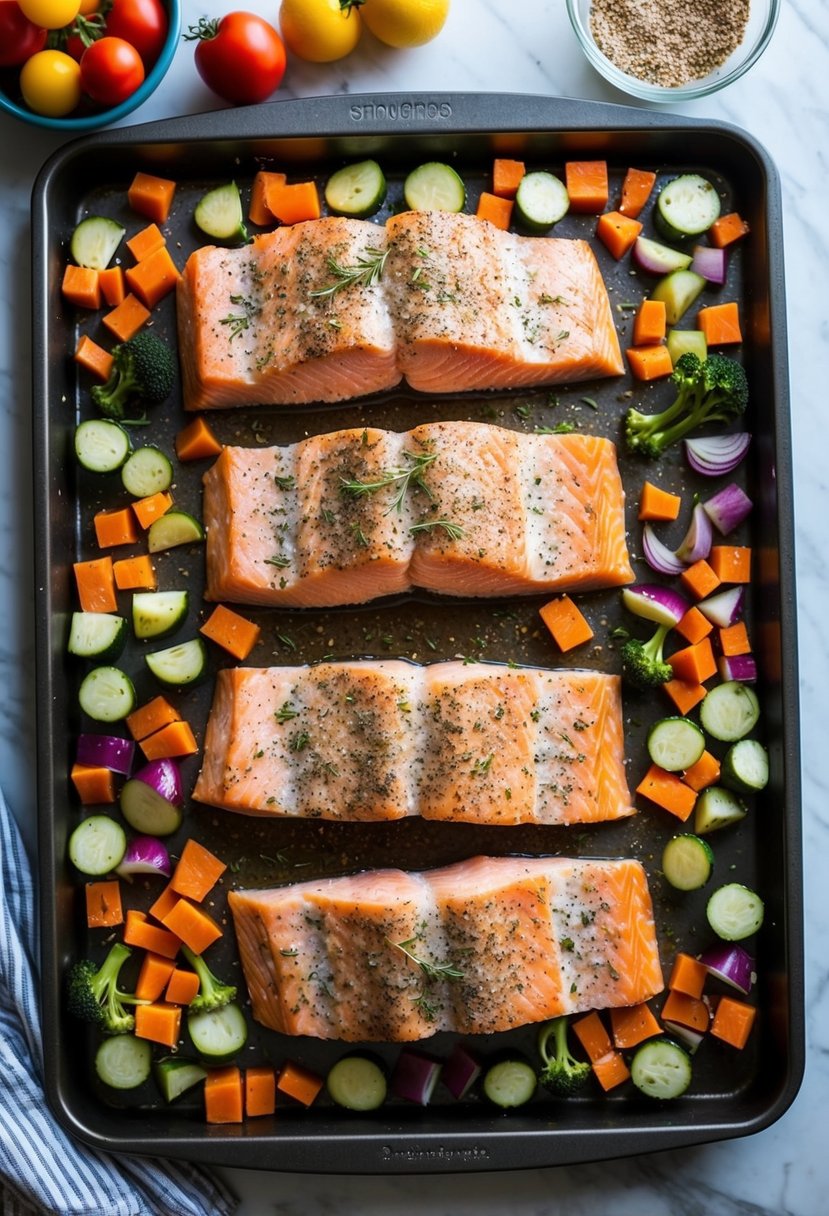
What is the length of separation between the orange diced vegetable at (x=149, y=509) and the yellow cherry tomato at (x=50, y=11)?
1542 mm

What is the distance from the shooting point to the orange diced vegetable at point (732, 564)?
13.2ft

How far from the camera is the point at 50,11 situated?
3.70 m

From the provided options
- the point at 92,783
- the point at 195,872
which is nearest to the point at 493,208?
the point at 92,783

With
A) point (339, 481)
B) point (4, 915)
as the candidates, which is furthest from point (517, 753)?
point (4, 915)

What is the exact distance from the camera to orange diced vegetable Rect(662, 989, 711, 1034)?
395cm

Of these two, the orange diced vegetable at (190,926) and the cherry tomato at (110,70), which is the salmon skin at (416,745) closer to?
the orange diced vegetable at (190,926)

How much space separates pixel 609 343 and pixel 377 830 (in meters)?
1.87

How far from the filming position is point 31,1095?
151 inches

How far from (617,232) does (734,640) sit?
149 cm

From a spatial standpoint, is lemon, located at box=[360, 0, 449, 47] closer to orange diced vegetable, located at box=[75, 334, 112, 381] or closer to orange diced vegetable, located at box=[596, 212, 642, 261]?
orange diced vegetable, located at box=[596, 212, 642, 261]

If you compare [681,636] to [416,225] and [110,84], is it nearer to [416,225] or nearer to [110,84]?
[416,225]

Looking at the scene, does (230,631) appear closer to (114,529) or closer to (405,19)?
(114,529)

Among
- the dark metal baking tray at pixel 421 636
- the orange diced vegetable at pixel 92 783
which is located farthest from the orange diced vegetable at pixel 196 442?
the orange diced vegetable at pixel 92 783

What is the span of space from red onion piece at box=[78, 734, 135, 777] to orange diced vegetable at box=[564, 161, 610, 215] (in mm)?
2475
